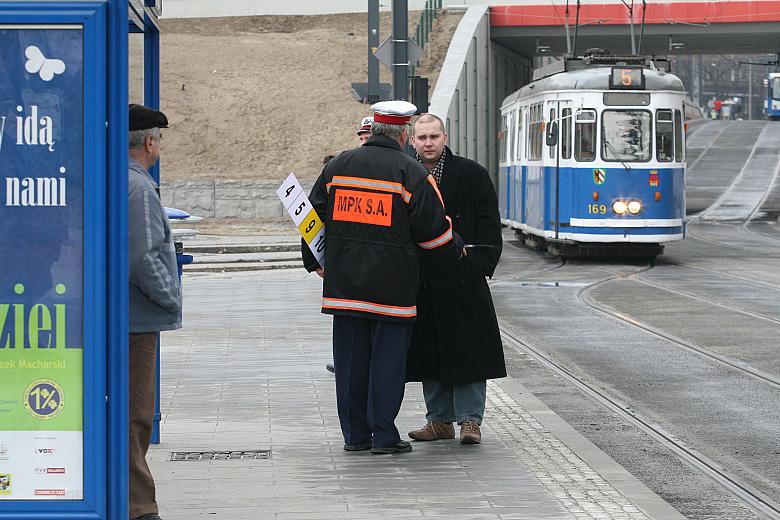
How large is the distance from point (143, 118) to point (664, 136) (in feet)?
65.5

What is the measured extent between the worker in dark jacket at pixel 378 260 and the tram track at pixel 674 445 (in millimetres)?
1603

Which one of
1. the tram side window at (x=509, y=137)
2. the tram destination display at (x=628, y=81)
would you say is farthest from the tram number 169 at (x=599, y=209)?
the tram side window at (x=509, y=137)

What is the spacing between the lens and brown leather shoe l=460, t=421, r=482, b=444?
8.22m

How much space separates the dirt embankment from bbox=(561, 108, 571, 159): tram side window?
1313 centimetres

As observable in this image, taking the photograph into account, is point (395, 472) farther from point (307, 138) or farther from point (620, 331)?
point (307, 138)

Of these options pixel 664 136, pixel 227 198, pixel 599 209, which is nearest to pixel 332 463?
pixel 599 209

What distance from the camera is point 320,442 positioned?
327 inches

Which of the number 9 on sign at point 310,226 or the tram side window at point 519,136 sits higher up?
the tram side window at point 519,136

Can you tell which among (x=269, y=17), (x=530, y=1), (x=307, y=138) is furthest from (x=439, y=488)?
(x=269, y=17)

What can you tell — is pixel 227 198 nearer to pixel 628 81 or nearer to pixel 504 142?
pixel 504 142

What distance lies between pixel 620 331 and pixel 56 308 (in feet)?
34.5

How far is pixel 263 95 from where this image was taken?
4331 centimetres

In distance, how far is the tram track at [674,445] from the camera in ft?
23.8

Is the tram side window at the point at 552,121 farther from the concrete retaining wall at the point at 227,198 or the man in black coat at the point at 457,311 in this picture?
the man in black coat at the point at 457,311
